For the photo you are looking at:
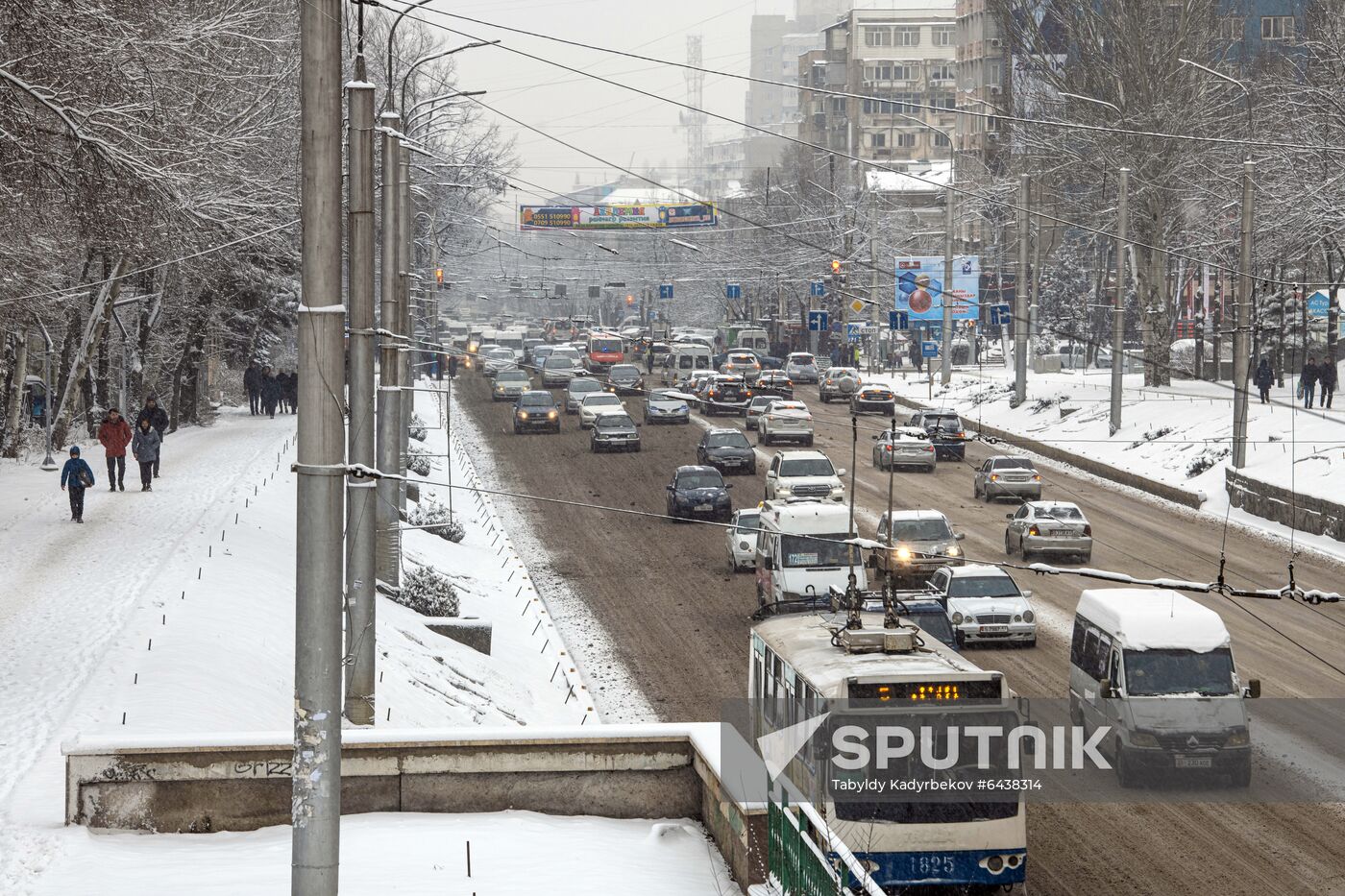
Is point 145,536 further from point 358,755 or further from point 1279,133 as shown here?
point 1279,133

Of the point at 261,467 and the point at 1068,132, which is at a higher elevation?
the point at 1068,132

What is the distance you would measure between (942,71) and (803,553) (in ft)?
502

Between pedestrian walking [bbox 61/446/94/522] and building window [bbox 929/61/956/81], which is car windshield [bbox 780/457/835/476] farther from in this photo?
building window [bbox 929/61/956/81]

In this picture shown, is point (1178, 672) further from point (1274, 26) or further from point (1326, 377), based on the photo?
point (1274, 26)

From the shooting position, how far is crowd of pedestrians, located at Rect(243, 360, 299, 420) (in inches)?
2377

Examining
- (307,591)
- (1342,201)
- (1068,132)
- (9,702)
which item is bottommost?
(9,702)

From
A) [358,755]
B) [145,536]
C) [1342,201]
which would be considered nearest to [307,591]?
[358,755]

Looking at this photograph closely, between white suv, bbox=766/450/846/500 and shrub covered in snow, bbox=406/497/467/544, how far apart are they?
8.06m

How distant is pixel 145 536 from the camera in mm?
Answer: 28000

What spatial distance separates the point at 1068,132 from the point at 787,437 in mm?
18977

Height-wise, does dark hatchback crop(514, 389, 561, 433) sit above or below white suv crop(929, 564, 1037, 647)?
above

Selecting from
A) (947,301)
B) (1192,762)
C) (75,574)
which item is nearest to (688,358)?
(947,301)

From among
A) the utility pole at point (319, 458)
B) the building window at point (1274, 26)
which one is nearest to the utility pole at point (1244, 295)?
the utility pole at point (319, 458)

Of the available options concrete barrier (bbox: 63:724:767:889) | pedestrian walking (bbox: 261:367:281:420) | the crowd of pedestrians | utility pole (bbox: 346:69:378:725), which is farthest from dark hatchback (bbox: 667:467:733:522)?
concrete barrier (bbox: 63:724:767:889)
